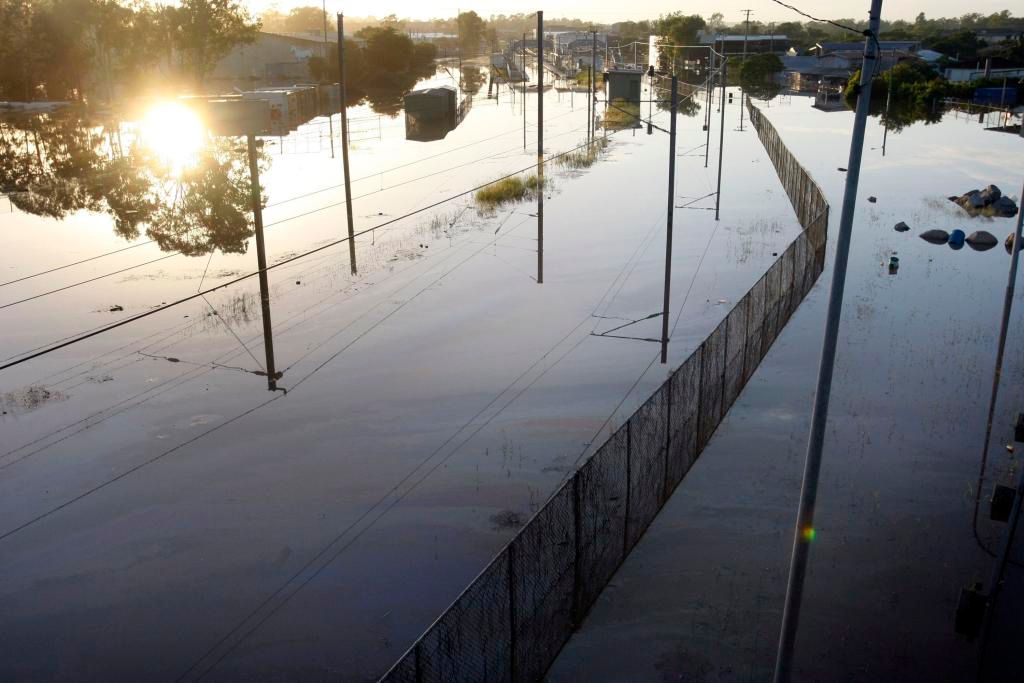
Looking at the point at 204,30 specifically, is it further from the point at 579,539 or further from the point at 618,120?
the point at 579,539

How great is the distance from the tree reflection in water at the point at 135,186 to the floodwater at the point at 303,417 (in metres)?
1.25

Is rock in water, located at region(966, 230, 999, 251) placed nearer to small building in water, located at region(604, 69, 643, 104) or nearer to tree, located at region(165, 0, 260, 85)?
small building in water, located at region(604, 69, 643, 104)

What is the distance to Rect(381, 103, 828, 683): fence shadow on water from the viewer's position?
10750mm

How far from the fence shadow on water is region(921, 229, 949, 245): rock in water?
2435 cm

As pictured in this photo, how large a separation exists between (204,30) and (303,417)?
90277 millimetres

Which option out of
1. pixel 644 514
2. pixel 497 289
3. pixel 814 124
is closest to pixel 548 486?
pixel 644 514

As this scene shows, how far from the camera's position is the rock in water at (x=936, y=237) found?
1641 inches

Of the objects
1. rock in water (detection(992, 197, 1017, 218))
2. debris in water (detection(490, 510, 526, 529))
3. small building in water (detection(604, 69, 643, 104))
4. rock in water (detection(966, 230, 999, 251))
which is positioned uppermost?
small building in water (detection(604, 69, 643, 104))

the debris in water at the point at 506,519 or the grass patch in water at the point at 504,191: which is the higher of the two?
the grass patch in water at the point at 504,191

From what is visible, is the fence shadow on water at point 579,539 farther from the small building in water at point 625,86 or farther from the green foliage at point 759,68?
the green foliage at point 759,68

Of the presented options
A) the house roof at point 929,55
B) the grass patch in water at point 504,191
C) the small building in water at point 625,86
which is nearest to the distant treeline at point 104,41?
the small building in water at point 625,86

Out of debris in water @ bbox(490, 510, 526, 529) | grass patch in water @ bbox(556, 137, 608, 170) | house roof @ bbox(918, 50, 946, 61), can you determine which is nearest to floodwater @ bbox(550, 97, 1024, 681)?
debris in water @ bbox(490, 510, 526, 529)

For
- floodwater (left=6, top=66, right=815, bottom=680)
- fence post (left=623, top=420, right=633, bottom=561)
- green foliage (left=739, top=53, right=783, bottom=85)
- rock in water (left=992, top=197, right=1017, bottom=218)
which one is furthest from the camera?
green foliage (left=739, top=53, right=783, bottom=85)

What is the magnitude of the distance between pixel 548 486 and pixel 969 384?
12702mm
